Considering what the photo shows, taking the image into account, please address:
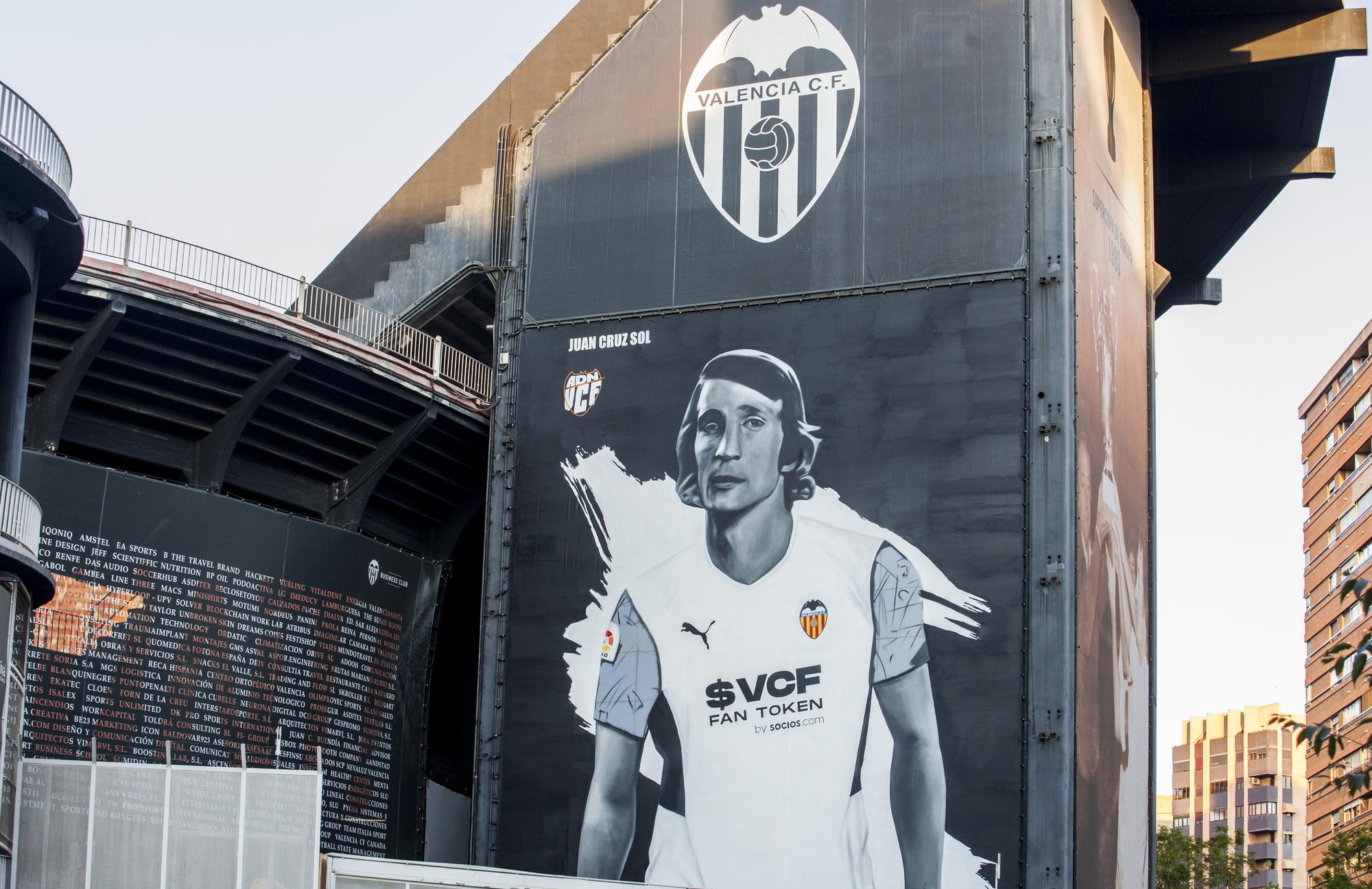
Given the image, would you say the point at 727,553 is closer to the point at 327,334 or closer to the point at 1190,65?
the point at 327,334

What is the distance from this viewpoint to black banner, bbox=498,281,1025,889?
37281 millimetres

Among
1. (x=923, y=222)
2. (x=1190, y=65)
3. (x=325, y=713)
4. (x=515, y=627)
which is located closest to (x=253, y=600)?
(x=325, y=713)

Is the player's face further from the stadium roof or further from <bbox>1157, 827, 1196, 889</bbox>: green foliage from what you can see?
<bbox>1157, 827, 1196, 889</bbox>: green foliage

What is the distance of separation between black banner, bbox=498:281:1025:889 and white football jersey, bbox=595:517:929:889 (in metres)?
0.05

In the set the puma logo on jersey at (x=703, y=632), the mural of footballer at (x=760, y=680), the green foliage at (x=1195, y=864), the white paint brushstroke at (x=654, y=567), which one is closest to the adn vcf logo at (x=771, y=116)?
the mural of footballer at (x=760, y=680)

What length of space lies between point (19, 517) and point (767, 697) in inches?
642

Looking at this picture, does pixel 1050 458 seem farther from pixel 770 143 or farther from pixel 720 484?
pixel 770 143

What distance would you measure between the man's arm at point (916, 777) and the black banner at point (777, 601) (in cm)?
6

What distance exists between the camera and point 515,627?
4203 centimetres

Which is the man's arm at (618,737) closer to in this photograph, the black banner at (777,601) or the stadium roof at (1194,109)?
the black banner at (777,601)

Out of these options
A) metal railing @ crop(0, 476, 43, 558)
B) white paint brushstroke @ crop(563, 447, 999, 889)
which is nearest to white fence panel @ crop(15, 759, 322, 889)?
metal railing @ crop(0, 476, 43, 558)

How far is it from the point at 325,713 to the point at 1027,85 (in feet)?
71.9

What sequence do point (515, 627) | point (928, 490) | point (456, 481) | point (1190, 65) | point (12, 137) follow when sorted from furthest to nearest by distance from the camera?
1. point (1190, 65)
2. point (456, 481)
3. point (515, 627)
4. point (928, 490)
5. point (12, 137)

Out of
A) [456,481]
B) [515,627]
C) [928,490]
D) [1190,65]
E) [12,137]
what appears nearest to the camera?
[12,137]
